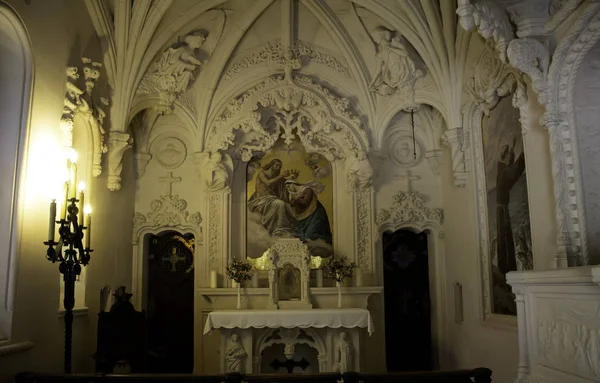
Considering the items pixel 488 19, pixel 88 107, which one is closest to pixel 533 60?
pixel 488 19

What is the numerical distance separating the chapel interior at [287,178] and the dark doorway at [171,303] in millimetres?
30

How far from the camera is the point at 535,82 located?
6.98m

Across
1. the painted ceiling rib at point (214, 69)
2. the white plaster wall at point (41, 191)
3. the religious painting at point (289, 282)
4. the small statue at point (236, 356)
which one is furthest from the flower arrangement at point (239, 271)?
the white plaster wall at point (41, 191)

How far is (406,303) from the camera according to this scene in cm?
1130

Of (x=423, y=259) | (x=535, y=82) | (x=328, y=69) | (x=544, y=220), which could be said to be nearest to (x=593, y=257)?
(x=544, y=220)

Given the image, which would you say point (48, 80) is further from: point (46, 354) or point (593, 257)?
point (593, 257)

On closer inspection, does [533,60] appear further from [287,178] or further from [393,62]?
[287,178]

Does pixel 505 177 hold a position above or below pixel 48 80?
below

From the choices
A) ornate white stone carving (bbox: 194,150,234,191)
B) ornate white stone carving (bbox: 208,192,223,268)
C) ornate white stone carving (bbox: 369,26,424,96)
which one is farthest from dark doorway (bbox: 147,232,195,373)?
ornate white stone carving (bbox: 369,26,424,96)

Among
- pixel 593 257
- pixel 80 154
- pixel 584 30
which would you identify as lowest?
pixel 593 257

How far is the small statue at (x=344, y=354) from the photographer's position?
925cm

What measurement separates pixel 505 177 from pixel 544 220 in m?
1.43

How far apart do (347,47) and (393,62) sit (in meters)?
0.94

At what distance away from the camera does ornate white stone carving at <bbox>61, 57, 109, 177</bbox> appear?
822 centimetres
